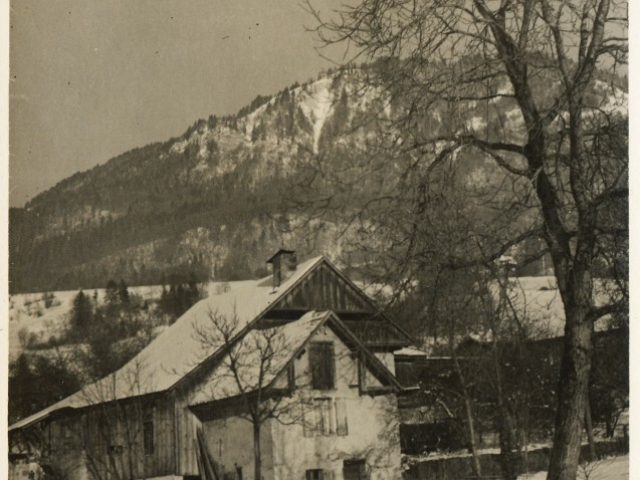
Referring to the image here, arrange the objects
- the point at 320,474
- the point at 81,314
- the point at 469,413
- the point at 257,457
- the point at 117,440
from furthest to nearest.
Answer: the point at 469,413, the point at 320,474, the point at 81,314, the point at 257,457, the point at 117,440

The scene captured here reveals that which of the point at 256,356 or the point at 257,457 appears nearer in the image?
the point at 257,457

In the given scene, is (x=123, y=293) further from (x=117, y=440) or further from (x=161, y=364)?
(x=117, y=440)

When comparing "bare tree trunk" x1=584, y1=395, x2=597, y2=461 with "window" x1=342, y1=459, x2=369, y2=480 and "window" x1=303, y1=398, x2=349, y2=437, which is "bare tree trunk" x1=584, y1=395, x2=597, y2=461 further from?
"window" x1=303, y1=398, x2=349, y2=437

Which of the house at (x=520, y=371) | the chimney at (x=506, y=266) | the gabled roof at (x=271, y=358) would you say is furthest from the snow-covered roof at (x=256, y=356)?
the chimney at (x=506, y=266)

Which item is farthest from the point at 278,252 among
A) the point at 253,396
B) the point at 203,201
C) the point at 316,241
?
the point at 253,396

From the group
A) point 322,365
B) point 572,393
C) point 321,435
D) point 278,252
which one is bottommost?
point 321,435

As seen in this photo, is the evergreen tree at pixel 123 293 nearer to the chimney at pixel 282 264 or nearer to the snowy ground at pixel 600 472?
the chimney at pixel 282 264
